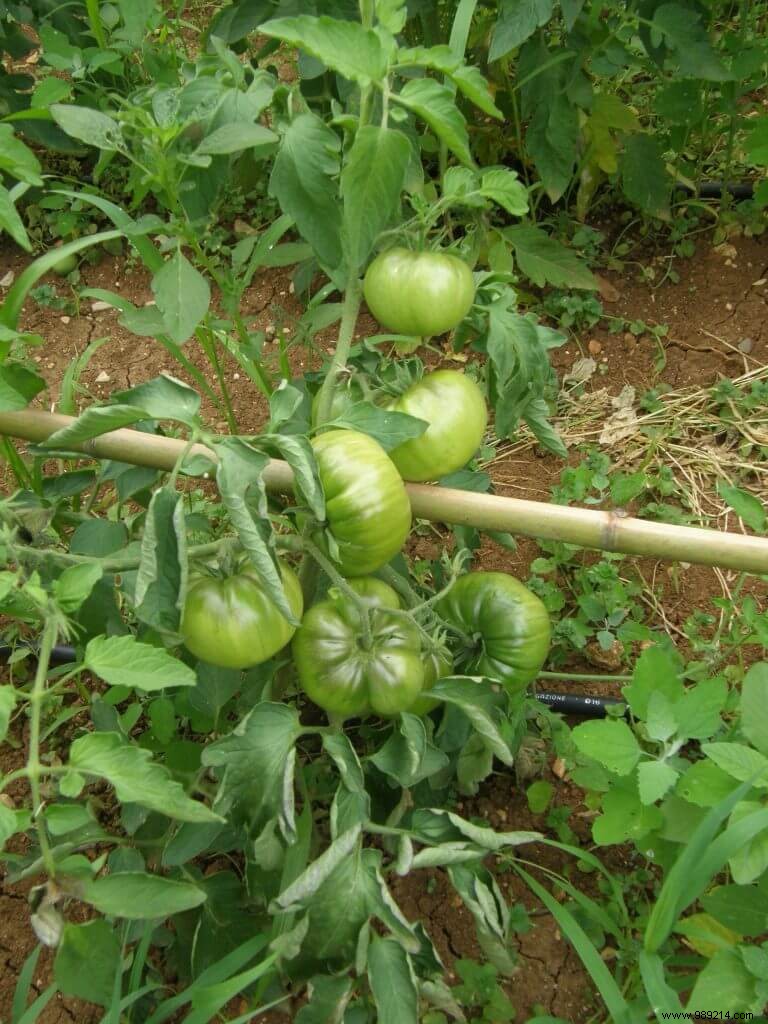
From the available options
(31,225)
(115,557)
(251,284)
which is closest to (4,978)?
(115,557)

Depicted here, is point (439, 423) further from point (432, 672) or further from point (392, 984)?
point (392, 984)

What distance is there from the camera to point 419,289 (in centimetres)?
123

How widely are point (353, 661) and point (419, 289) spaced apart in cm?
57

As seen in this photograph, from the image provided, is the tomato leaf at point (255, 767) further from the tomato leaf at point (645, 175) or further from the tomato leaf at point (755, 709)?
the tomato leaf at point (645, 175)

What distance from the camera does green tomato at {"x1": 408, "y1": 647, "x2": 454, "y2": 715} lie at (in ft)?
4.81

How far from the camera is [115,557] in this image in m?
1.29

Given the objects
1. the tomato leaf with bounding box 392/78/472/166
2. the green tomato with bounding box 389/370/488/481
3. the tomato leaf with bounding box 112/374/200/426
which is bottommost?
the green tomato with bounding box 389/370/488/481

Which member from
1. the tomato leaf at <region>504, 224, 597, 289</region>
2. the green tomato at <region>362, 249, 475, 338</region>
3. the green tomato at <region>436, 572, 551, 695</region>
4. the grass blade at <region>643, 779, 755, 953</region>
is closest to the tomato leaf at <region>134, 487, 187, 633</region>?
the green tomato at <region>362, 249, 475, 338</region>

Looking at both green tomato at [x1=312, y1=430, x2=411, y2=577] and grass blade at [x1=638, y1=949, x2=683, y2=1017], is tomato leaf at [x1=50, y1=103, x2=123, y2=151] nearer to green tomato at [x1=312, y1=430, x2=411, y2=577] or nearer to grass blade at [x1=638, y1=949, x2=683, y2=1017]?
green tomato at [x1=312, y1=430, x2=411, y2=577]

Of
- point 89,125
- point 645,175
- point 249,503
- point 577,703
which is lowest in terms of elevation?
point 577,703

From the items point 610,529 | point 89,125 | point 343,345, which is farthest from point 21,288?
point 610,529

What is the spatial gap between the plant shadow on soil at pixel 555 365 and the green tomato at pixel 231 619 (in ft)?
2.73

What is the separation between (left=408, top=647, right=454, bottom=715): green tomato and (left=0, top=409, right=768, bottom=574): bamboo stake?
276mm

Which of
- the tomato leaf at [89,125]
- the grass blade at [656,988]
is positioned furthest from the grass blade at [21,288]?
the grass blade at [656,988]
